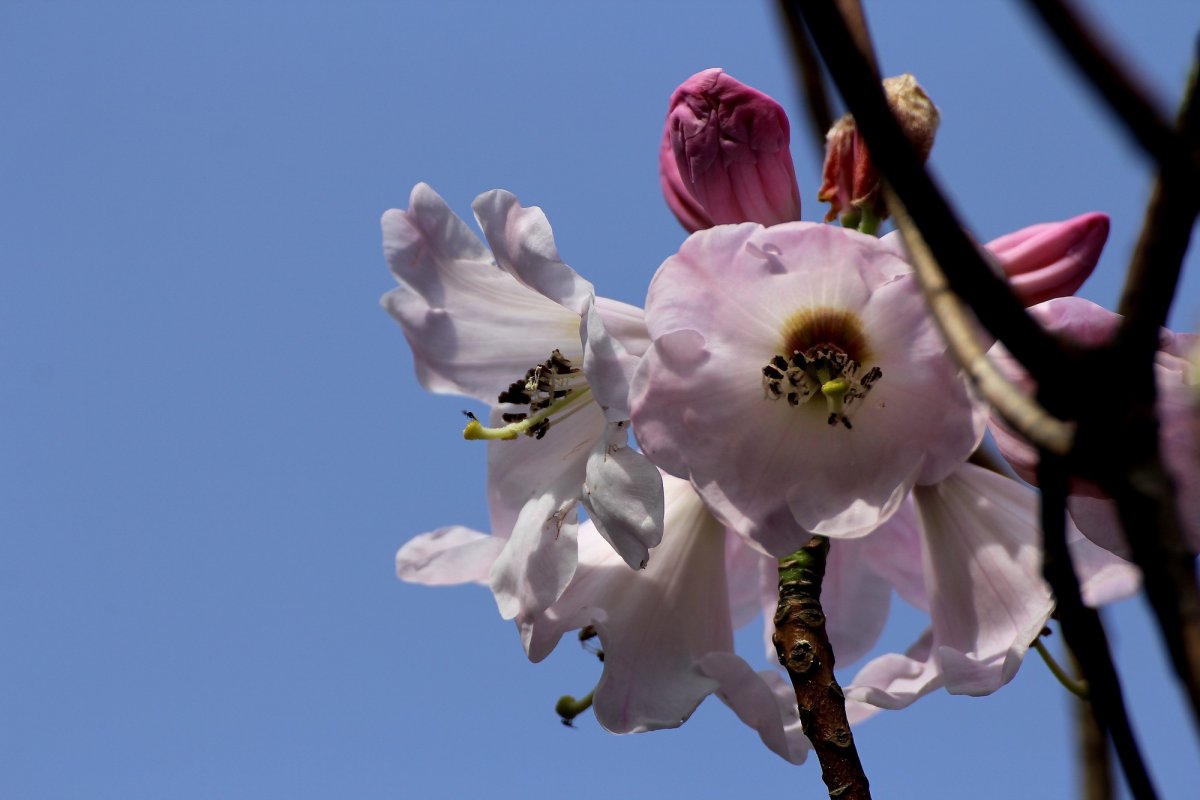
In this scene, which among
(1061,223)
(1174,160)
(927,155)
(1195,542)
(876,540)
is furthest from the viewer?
(876,540)

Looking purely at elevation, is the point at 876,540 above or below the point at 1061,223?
below

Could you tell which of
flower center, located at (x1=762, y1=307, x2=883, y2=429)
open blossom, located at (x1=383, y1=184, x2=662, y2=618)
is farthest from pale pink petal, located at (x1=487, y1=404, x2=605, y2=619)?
flower center, located at (x1=762, y1=307, x2=883, y2=429)

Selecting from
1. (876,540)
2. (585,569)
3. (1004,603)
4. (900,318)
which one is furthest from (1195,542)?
(585,569)

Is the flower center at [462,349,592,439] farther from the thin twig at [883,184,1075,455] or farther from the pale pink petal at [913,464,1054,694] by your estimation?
the thin twig at [883,184,1075,455]

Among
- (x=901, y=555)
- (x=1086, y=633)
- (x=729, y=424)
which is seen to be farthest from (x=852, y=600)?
(x=1086, y=633)

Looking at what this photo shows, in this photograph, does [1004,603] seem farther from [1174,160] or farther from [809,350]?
[1174,160]

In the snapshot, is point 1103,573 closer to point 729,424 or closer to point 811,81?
point 729,424
